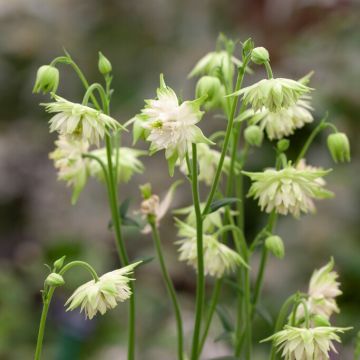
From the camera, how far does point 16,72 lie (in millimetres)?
4031

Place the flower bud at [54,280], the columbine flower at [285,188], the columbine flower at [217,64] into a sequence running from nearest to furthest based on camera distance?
the flower bud at [54,280], the columbine flower at [285,188], the columbine flower at [217,64]

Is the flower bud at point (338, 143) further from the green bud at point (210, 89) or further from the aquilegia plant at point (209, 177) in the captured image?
the green bud at point (210, 89)

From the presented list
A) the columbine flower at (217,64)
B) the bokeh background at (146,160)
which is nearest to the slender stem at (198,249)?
the columbine flower at (217,64)

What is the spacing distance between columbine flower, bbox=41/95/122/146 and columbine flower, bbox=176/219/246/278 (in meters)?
0.19

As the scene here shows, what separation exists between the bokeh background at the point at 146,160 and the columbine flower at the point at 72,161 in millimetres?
897

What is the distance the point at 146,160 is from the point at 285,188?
7.81 feet

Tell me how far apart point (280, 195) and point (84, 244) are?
204cm

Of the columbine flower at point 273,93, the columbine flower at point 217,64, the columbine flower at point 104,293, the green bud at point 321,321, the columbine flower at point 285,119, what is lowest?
the green bud at point 321,321

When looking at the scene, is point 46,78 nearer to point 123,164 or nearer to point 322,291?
point 123,164

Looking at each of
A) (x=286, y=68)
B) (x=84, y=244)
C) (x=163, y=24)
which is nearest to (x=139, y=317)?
(x=84, y=244)

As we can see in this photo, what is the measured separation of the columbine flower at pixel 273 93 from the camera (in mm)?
940

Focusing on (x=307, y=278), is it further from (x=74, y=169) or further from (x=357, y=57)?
(x=74, y=169)

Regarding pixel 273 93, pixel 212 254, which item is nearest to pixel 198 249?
pixel 212 254

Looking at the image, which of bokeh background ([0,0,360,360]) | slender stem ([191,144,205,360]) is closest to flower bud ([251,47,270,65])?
slender stem ([191,144,205,360])
